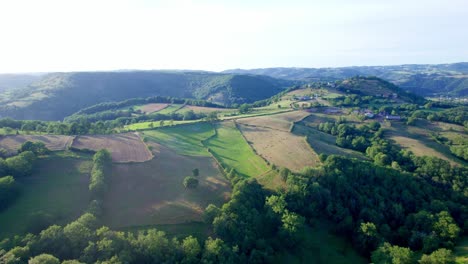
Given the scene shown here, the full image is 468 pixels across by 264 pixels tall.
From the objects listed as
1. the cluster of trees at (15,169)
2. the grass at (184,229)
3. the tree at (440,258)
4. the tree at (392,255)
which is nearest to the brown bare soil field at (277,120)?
the tree at (392,255)

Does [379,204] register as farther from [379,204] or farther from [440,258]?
[440,258]

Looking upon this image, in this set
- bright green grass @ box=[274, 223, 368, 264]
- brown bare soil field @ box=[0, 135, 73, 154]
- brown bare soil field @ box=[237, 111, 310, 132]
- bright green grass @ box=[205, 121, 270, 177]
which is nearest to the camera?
bright green grass @ box=[274, 223, 368, 264]

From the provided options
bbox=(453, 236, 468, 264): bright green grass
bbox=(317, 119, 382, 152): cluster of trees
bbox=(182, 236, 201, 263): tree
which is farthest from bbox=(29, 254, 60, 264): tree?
bbox=(317, 119, 382, 152): cluster of trees

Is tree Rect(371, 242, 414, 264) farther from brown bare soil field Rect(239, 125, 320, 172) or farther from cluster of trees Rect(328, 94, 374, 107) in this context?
cluster of trees Rect(328, 94, 374, 107)

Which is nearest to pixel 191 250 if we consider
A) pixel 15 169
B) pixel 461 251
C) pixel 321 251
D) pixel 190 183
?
pixel 190 183

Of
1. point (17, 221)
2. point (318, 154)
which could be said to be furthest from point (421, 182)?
point (17, 221)

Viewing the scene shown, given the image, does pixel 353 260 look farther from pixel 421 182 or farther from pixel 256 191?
pixel 421 182
